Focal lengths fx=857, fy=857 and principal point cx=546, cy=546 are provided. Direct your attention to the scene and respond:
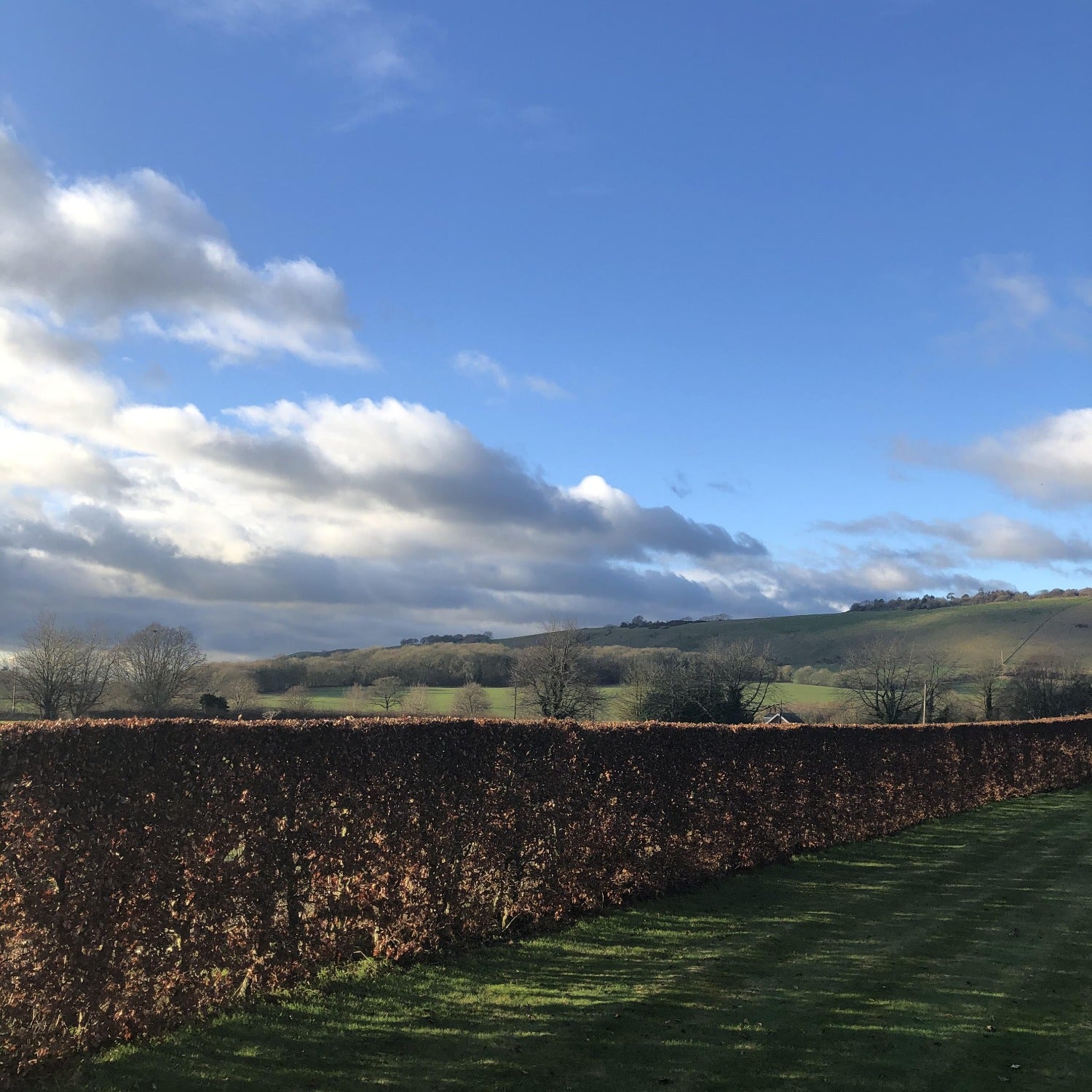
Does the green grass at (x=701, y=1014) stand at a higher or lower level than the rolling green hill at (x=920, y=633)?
lower

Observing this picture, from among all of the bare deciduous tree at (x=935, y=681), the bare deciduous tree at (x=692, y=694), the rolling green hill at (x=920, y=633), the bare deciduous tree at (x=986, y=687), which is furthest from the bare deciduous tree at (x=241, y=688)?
the bare deciduous tree at (x=986, y=687)

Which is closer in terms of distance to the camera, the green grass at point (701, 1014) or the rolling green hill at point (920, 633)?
the green grass at point (701, 1014)

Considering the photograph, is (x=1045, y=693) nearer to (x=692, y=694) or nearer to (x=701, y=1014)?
(x=692, y=694)

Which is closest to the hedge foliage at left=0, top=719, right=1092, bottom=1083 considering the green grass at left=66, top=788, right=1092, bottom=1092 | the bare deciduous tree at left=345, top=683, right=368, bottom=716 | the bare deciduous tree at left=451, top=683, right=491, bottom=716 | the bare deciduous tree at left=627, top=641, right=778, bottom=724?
the green grass at left=66, top=788, right=1092, bottom=1092

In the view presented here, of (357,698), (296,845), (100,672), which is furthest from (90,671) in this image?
(296,845)

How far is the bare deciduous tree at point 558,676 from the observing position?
2062 inches

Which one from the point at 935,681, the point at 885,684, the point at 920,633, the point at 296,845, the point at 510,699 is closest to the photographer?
the point at 296,845

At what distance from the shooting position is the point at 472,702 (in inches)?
2414

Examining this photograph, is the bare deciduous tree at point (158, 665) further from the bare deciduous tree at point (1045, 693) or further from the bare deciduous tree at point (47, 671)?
the bare deciduous tree at point (1045, 693)

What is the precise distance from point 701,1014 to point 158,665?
49.7 meters

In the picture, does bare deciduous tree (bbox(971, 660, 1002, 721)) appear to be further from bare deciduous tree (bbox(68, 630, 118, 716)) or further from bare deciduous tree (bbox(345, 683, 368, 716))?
bare deciduous tree (bbox(68, 630, 118, 716))

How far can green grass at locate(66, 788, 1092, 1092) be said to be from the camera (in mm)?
5609

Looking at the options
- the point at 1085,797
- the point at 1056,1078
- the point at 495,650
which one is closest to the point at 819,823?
the point at 1056,1078

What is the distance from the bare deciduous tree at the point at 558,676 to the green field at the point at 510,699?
4.78 feet
